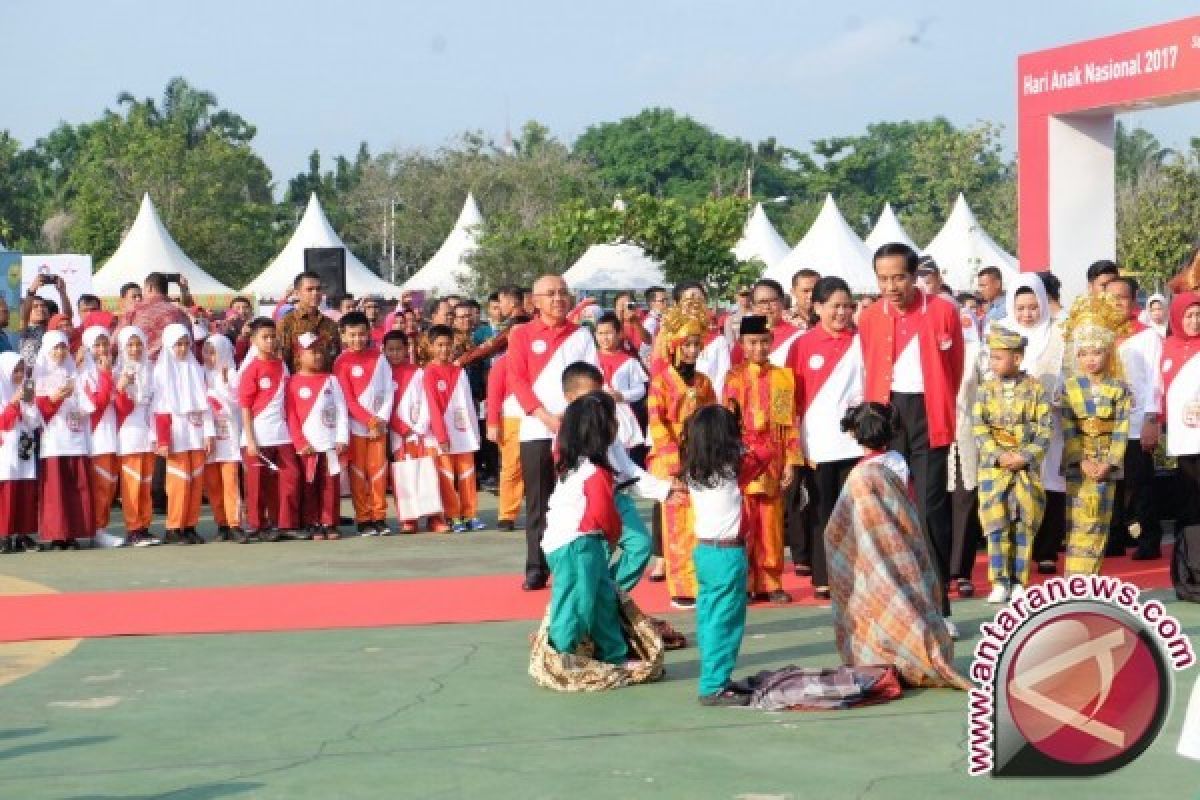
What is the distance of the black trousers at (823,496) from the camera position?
10305 millimetres

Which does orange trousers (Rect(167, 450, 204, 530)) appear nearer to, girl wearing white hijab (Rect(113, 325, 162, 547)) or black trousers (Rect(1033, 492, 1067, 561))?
girl wearing white hijab (Rect(113, 325, 162, 547))

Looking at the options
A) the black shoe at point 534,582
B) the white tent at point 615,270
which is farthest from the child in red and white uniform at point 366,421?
the white tent at point 615,270

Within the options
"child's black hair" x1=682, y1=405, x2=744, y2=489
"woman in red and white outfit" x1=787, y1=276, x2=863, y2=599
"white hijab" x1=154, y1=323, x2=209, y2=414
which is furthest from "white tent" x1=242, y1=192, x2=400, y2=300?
"child's black hair" x1=682, y1=405, x2=744, y2=489

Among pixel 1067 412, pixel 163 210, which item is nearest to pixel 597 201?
pixel 163 210

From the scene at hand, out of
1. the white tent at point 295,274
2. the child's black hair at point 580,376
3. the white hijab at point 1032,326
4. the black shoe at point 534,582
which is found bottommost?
the black shoe at point 534,582

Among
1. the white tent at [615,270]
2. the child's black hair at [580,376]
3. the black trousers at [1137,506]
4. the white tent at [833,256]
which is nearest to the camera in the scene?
the child's black hair at [580,376]

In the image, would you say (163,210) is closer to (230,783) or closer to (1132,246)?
(1132,246)

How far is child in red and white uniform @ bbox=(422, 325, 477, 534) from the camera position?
14789 mm

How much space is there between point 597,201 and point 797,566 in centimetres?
4142

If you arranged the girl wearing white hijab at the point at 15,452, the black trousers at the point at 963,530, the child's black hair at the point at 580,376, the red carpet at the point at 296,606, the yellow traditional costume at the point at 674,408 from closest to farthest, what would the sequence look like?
the child's black hair at the point at 580,376
the red carpet at the point at 296,606
the yellow traditional costume at the point at 674,408
the black trousers at the point at 963,530
the girl wearing white hijab at the point at 15,452

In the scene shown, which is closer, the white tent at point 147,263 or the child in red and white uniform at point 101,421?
the child in red and white uniform at point 101,421

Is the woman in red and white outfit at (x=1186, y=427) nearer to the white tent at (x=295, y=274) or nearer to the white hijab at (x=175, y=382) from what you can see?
the white hijab at (x=175, y=382)

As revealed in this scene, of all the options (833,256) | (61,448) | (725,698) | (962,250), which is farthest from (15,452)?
(962,250)

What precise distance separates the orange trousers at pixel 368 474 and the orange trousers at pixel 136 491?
4.90ft
